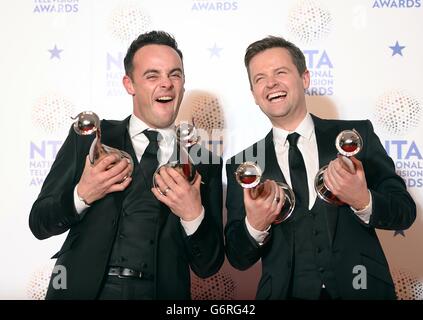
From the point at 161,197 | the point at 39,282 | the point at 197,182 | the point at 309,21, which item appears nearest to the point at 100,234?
the point at 161,197

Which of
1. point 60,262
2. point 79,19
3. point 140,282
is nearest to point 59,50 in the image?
point 79,19

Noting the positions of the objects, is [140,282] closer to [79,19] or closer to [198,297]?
[198,297]

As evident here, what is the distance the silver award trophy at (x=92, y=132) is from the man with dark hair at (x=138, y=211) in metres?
0.02

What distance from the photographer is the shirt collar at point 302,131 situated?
1979 mm

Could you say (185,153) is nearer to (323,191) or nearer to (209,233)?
(209,233)

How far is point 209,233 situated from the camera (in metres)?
1.90

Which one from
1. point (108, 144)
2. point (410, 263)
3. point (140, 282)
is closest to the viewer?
point (140, 282)

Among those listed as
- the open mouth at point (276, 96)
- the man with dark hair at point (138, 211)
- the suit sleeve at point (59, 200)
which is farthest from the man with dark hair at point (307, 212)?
the suit sleeve at point (59, 200)

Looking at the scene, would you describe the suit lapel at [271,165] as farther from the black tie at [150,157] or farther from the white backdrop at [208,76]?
the black tie at [150,157]

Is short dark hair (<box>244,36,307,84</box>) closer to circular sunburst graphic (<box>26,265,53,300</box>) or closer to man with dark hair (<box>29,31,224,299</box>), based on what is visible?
→ man with dark hair (<box>29,31,224,299</box>)

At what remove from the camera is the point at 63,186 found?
196 cm

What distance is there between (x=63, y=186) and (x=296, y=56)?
34.3 inches

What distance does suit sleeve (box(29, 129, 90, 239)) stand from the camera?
1.88 metres

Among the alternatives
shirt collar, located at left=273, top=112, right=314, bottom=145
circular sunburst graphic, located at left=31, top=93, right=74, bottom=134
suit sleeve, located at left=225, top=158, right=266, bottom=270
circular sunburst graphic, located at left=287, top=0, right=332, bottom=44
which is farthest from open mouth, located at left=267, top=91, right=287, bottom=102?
circular sunburst graphic, located at left=31, top=93, right=74, bottom=134
